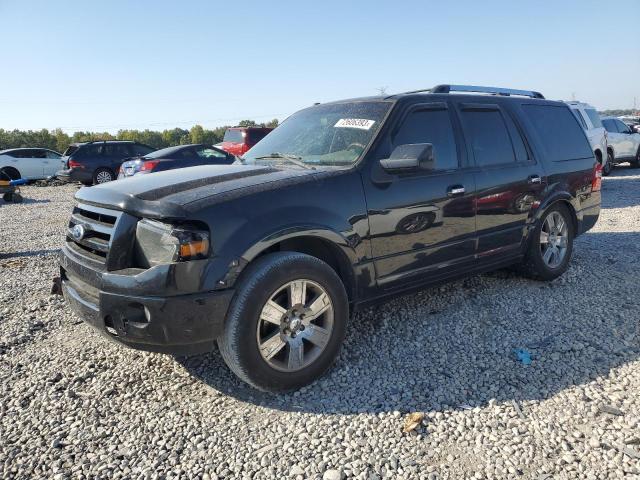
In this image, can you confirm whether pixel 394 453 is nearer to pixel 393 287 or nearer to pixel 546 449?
pixel 546 449

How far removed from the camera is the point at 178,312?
2.62m

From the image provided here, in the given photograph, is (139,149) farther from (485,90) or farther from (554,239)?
(554,239)

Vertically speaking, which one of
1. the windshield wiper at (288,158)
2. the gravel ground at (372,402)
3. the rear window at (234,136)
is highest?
the rear window at (234,136)

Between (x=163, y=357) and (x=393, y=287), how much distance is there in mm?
1739

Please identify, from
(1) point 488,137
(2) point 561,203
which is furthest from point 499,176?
(2) point 561,203

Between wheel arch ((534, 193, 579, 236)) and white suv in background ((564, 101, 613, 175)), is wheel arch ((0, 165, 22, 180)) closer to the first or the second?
white suv in background ((564, 101, 613, 175))

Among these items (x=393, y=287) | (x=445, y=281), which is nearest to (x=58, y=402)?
(x=393, y=287)

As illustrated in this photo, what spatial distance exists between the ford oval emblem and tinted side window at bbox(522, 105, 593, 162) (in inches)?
162

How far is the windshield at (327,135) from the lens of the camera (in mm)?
3598

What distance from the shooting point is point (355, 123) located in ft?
12.3

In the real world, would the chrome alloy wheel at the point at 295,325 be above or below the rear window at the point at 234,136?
below

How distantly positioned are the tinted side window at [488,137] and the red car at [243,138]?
10.3 meters

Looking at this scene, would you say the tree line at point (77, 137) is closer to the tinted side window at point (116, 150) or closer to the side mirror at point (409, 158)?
the tinted side window at point (116, 150)

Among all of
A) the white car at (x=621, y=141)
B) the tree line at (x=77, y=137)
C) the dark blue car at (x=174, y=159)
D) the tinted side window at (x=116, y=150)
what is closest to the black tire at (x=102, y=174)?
the tinted side window at (x=116, y=150)
